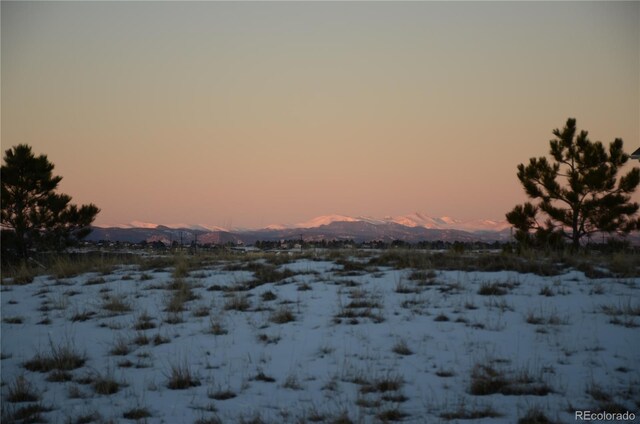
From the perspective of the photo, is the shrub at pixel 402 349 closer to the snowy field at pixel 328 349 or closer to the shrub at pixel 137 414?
the snowy field at pixel 328 349

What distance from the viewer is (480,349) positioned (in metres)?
8.12

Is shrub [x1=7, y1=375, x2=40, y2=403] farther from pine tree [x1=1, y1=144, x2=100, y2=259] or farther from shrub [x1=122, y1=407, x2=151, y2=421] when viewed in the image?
pine tree [x1=1, y1=144, x2=100, y2=259]

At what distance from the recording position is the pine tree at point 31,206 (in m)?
25.3

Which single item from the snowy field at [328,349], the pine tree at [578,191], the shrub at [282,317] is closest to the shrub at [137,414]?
the snowy field at [328,349]

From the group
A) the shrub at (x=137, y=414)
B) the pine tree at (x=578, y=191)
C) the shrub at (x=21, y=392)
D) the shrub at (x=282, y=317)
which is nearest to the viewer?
the shrub at (x=137, y=414)

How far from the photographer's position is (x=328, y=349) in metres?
8.34

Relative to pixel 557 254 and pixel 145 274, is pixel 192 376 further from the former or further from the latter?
pixel 557 254

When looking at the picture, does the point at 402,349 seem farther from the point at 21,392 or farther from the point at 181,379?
the point at 21,392

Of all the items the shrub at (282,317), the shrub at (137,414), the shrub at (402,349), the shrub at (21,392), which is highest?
the shrub at (282,317)

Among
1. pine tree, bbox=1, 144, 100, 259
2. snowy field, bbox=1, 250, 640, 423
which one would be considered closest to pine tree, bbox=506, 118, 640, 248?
snowy field, bbox=1, 250, 640, 423

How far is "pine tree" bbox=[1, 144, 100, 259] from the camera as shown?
25297 millimetres

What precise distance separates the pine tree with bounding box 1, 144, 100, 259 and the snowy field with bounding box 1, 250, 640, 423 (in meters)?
14.1

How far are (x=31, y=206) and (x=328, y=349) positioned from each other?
2237 centimetres

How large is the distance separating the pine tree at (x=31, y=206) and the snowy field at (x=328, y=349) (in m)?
14.1
